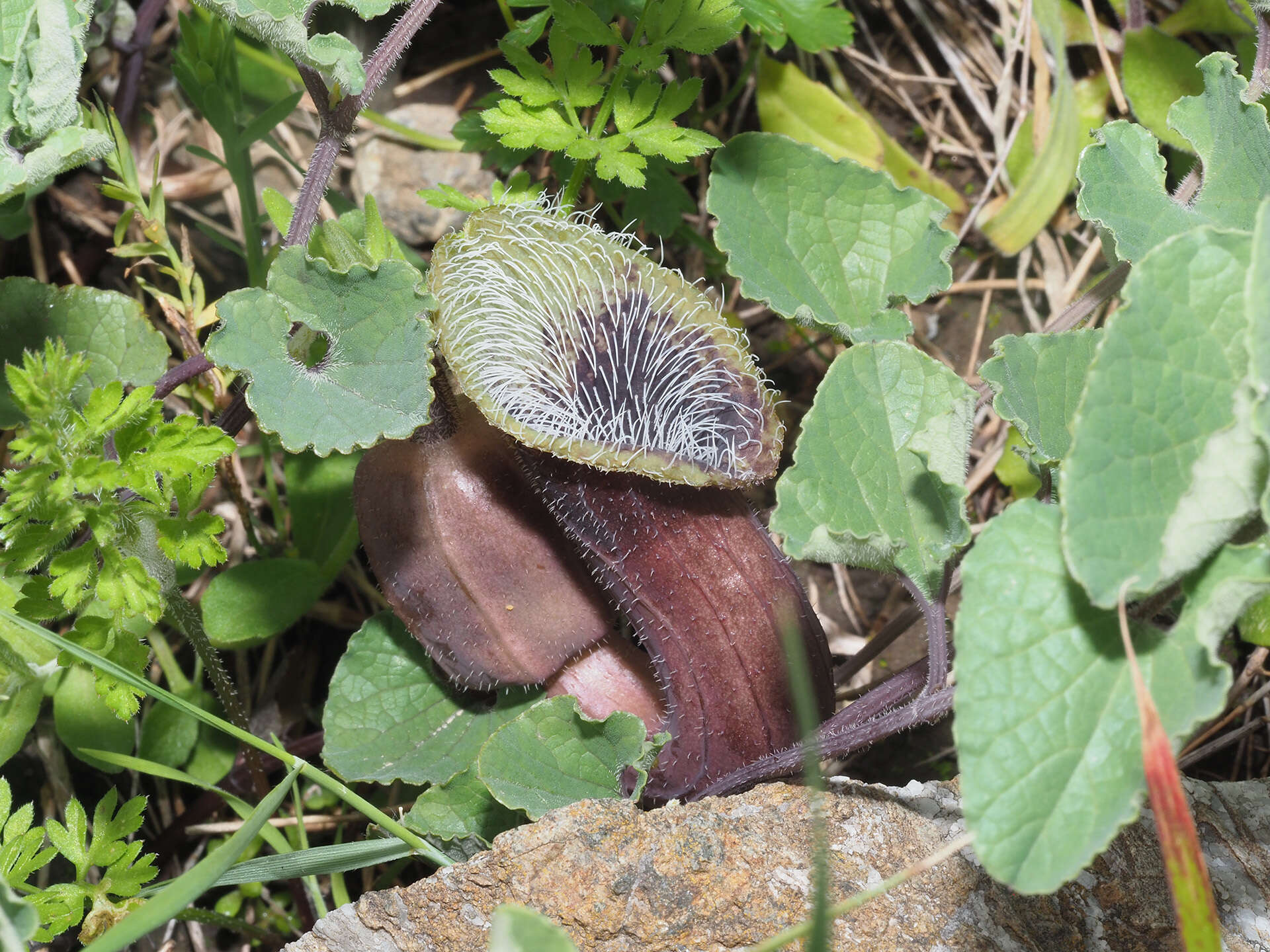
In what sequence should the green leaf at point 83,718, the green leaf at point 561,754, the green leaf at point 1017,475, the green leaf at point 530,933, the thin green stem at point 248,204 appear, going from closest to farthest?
the green leaf at point 530,933
the green leaf at point 561,754
the green leaf at point 83,718
the thin green stem at point 248,204
the green leaf at point 1017,475

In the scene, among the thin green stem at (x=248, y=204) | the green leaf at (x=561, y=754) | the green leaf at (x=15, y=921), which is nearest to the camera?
the green leaf at (x=15, y=921)

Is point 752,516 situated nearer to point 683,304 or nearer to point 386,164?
point 683,304

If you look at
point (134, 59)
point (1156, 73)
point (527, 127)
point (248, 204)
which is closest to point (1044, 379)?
point (527, 127)

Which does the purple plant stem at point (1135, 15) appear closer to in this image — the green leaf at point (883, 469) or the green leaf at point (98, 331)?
the green leaf at point (883, 469)

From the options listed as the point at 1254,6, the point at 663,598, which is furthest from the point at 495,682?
the point at 1254,6

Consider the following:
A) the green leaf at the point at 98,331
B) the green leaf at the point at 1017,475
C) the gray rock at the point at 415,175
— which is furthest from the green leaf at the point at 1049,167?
the green leaf at the point at 98,331

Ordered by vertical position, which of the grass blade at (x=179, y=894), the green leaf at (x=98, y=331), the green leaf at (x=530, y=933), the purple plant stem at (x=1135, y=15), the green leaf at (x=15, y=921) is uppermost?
the purple plant stem at (x=1135, y=15)

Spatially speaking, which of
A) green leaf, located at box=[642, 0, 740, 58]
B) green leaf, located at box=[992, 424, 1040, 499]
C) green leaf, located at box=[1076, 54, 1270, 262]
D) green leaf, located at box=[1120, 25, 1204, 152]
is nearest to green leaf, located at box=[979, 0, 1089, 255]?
green leaf, located at box=[1120, 25, 1204, 152]

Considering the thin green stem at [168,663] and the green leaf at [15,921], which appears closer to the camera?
the green leaf at [15,921]
